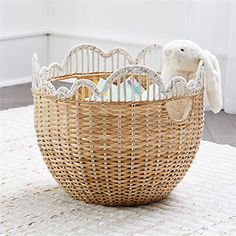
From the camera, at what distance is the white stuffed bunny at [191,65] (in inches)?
71.6

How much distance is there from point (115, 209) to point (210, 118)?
4.15 ft

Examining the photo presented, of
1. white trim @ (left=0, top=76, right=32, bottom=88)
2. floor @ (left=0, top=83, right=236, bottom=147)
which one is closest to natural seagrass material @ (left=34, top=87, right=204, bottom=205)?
floor @ (left=0, top=83, right=236, bottom=147)

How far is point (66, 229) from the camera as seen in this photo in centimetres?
167

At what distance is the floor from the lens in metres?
2.67

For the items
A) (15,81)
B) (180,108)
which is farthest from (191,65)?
(15,81)

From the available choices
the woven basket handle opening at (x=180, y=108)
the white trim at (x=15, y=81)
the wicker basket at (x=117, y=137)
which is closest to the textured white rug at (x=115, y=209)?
the wicker basket at (x=117, y=137)

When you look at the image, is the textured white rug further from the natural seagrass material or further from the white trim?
the white trim

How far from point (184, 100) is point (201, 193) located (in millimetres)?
344

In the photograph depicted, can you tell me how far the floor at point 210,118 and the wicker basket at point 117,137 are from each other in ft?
2.81

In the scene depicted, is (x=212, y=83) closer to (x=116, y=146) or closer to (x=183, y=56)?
(x=183, y=56)

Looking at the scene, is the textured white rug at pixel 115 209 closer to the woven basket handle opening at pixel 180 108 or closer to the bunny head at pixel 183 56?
the woven basket handle opening at pixel 180 108

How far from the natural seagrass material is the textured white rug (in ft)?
0.20

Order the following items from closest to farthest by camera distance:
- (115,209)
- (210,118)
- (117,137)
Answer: (117,137), (115,209), (210,118)

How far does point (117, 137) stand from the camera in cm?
168
